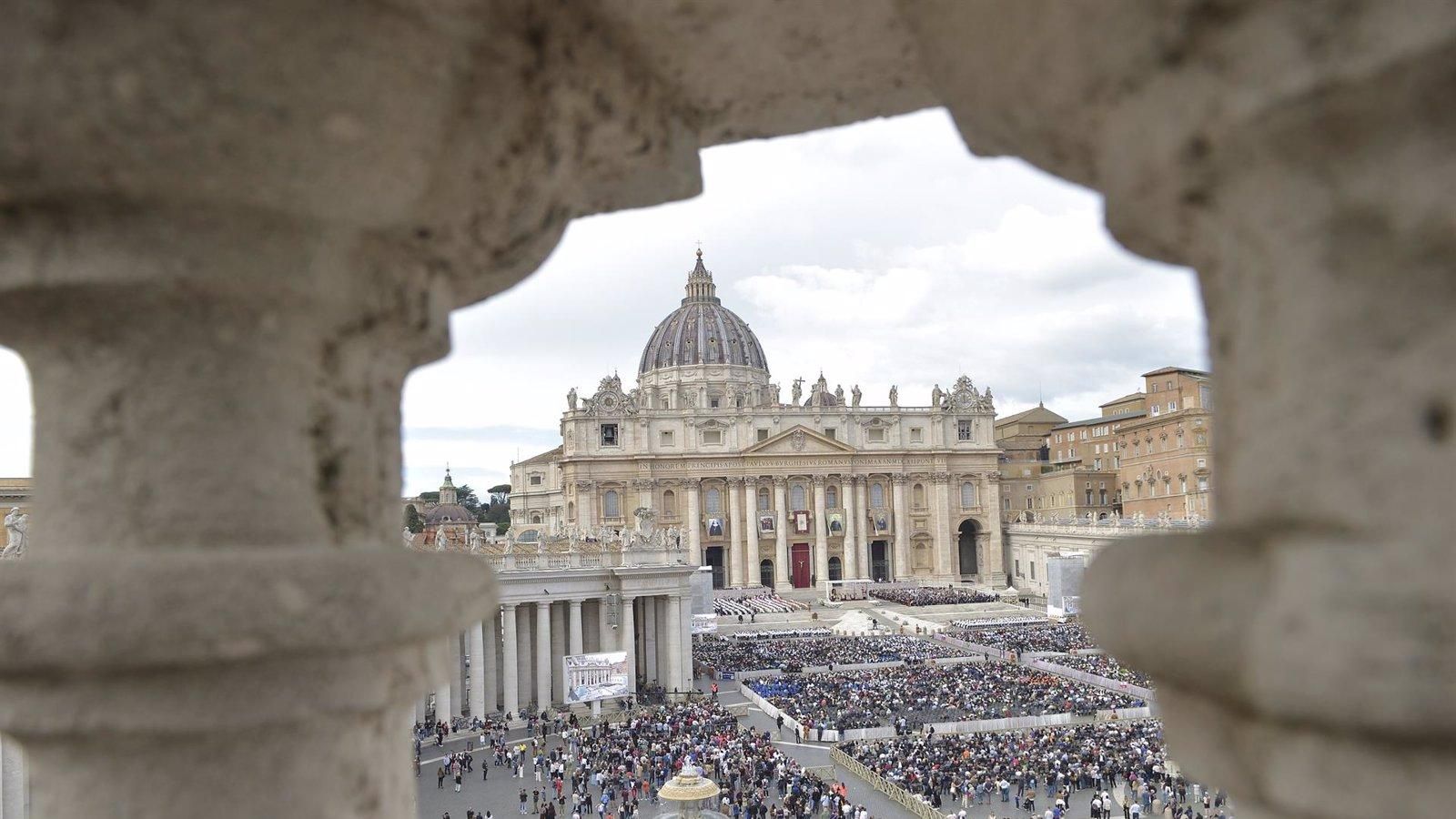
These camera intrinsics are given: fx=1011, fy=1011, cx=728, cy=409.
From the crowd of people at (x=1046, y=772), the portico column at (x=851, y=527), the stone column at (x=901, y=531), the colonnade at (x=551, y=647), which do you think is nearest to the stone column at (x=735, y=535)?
the portico column at (x=851, y=527)

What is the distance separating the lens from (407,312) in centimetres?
177

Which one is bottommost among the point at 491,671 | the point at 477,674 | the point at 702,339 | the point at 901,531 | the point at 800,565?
the point at 491,671

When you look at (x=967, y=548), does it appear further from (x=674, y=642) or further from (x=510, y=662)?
(x=510, y=662)

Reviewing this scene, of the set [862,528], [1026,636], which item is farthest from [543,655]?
[862,528]

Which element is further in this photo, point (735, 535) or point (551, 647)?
point (735, 535)

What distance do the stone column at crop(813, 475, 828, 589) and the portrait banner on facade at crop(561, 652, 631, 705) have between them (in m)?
37.5

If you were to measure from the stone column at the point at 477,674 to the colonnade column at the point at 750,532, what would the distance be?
34538mm

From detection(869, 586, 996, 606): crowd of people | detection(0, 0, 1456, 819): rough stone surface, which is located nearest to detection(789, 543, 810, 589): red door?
detection(869, 586, 996, 606): crowd of people

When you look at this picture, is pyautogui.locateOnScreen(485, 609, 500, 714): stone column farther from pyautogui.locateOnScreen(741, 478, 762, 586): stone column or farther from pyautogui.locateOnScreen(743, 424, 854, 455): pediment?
pyautogui.locateOnScreen(743, 424, 854, 455): pediment

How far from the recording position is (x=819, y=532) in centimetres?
5881

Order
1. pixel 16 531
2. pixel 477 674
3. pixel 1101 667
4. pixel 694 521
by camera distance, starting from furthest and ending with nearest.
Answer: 1. pixel 694 521
2. pixel 1101 667
3. pixel 477 674
4. pixel 16 531

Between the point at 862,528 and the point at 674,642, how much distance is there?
34459mm

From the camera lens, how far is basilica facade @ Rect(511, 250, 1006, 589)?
190ft

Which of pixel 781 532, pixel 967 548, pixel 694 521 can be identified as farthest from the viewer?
pixel 967 548
